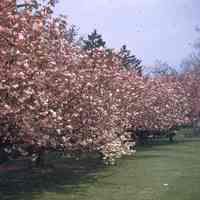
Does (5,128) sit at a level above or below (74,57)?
below

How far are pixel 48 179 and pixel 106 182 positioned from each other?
276 centimetres

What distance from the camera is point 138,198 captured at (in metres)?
16.6

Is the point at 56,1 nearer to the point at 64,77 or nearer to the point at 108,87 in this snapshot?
the point at 64,77

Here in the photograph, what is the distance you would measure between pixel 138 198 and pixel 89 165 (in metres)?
12.8

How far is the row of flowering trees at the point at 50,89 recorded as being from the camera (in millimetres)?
13062

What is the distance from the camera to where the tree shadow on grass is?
62.4ft

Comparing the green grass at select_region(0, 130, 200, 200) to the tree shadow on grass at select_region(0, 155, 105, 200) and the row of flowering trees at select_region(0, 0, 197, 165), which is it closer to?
the tree shadow on grass at select_region(0, 155, 105, 200)

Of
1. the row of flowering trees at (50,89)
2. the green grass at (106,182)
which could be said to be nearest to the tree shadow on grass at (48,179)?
the green grass at (106,182)

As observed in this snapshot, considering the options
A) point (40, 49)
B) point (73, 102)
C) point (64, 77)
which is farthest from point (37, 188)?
point (40, 49)

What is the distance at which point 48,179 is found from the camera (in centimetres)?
2297

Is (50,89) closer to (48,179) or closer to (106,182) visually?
(106,182)

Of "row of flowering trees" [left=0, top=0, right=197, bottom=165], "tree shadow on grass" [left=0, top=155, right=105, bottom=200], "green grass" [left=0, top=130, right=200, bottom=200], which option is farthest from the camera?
"tree shadow on grass" [left=0, top=155, right=105, bottom=200]

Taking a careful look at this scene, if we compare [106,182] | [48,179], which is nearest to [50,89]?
[106,182]

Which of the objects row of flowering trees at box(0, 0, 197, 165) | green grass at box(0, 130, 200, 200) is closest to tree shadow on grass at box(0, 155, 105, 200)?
green grass at box(0, 130, 200, 200)
